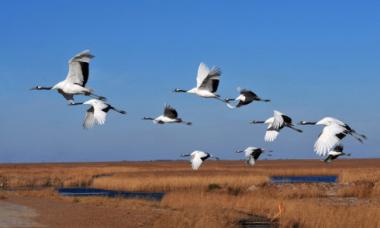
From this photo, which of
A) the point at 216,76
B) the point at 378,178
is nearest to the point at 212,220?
the point at 216,76

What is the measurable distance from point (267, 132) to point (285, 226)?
24.2 ft

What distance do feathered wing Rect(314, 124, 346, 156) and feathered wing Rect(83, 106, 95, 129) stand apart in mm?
5696

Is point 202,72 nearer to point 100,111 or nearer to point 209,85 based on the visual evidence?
point 209,85

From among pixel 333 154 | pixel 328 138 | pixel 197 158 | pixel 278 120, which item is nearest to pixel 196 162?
pixel 197 158

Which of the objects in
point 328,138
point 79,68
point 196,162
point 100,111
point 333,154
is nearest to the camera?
point 328,138

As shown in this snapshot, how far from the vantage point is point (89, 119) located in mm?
15906

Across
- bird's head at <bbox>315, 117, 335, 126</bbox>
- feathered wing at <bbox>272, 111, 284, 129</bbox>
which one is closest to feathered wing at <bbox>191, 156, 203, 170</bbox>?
feathered wing at <bbox>272, 111, 284, 129</bbox>

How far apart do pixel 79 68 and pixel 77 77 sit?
0.79 ft

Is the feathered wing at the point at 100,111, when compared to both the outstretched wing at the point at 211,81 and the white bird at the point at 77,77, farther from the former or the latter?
the outstretched wing at the point at 211,81

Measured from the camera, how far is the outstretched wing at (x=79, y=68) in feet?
49.7

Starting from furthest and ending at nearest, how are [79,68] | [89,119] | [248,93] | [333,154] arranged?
[89,119], [79,68], [248,93], [333,154]

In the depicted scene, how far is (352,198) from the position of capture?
32250 mm

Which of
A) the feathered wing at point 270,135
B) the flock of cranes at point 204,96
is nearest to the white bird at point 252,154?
the flock of cranes at point 204,96

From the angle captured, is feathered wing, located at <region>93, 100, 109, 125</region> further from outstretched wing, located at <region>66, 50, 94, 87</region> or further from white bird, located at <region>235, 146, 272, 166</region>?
white bird, located at <region>235, 146, 272, 166</region>
